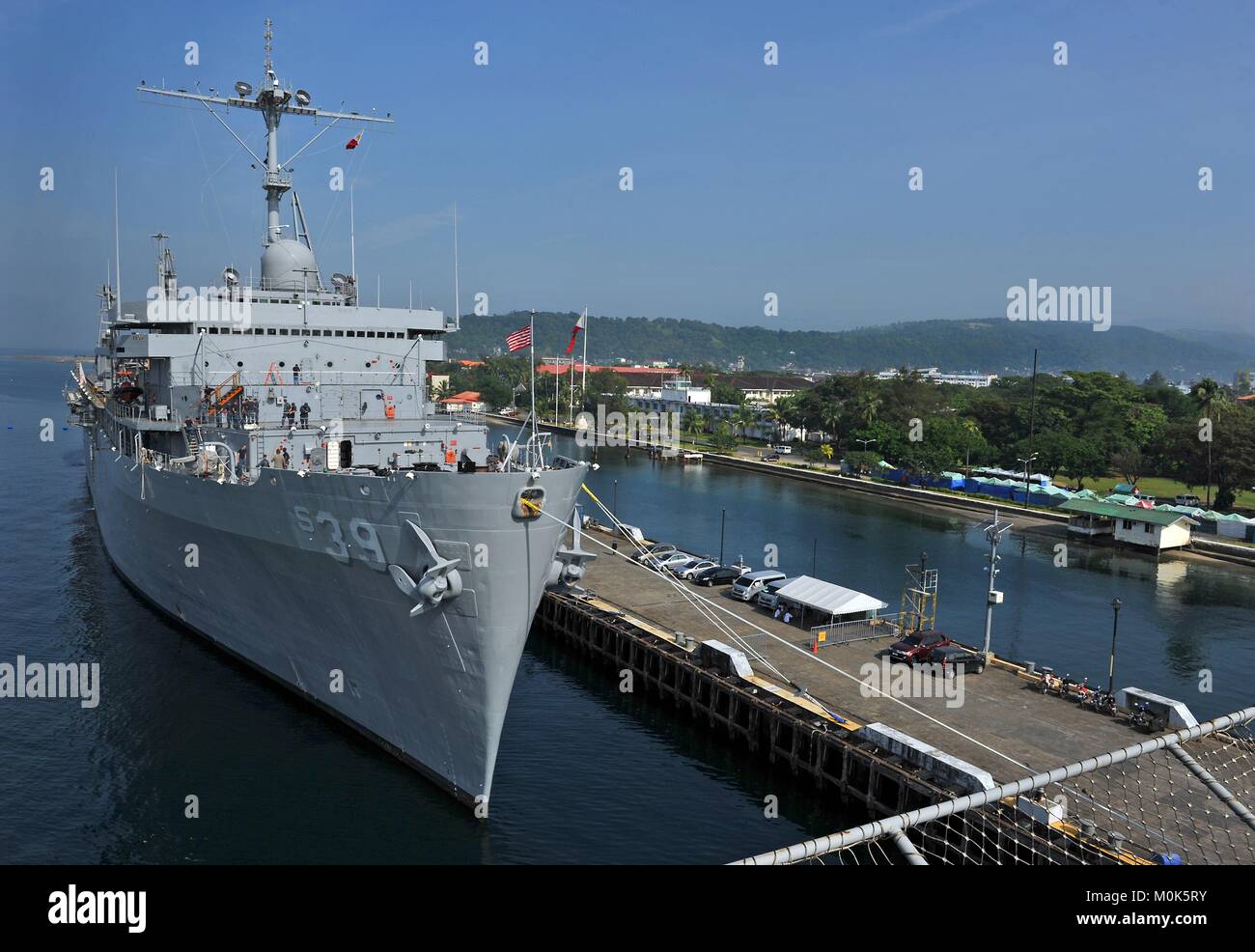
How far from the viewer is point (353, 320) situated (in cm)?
2255

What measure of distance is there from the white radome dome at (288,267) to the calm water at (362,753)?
10.2m

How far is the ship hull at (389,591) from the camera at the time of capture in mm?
14047

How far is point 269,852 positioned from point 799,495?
4802 centimetres

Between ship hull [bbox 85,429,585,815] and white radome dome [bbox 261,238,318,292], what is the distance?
21.6 feet

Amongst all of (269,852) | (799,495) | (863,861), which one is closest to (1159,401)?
(799,495)

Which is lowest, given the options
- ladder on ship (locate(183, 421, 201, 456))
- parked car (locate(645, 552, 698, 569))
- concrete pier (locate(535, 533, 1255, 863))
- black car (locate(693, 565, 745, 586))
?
concrete pier (locate(535, 533, 1255, 863))

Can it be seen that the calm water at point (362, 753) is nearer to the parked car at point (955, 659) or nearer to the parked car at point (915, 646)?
the parked car at point (915, 646)

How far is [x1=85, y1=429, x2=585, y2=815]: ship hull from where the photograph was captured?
14.0 metres

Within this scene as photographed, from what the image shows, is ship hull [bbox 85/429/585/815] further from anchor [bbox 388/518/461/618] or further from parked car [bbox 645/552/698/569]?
parked car [bbox 645/552/698/569]

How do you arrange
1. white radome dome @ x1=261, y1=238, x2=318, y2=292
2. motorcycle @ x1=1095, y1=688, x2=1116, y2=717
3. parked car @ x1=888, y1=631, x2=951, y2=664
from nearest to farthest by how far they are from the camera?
motorcycle @ x1=1095, y1=688, x2=1116, y2=717 → parked car @ x1=888, y1=631, x2=951, y2=664 → white radome dome @ x1=261, y1=238, x2=318, y2=292

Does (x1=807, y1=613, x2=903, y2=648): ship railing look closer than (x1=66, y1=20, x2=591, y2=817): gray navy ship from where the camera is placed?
No

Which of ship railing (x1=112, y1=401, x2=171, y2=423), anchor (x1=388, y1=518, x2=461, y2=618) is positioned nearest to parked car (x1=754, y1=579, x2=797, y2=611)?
anchor (x1=388, y1=518, x2=461, y2=618)

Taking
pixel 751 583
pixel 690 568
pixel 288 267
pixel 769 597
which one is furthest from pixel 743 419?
pixel 288 267
